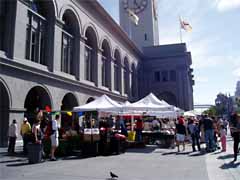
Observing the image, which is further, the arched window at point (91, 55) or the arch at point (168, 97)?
the arch at point (168, 97)

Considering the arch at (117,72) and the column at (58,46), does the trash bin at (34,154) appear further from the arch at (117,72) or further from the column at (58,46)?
the arch at (117,72)

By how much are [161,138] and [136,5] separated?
4340cm

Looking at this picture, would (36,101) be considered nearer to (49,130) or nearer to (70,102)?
(70,102)

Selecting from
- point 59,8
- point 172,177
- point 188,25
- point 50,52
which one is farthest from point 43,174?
point 188,25

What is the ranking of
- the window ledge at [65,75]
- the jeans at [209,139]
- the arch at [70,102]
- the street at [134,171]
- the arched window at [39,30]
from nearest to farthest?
1. the street at [134,171]
2. the jeans at [209,139]
3. the arched window at [39,30]
4. the window ledge at [65,75]
5. the arch at [70,102]

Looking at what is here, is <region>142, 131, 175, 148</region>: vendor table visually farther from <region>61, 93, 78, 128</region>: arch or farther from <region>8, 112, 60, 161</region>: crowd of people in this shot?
<region>61, 93, 78, 128</region>: arch

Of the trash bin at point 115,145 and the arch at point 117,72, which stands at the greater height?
the arch at point 117,72

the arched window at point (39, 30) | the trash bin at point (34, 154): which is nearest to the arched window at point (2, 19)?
the arched window at point (39, 30)

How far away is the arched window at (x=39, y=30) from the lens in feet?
62.7

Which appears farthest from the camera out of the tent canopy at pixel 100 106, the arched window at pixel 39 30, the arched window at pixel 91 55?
the arched window at pixel 91 55

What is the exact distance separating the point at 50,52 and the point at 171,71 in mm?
32817

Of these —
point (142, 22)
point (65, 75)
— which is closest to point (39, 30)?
point (65, 75)

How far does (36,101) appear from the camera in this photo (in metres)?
21.3

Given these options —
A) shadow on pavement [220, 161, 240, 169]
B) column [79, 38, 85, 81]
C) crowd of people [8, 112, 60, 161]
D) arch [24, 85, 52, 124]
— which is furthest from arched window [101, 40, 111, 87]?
shadow on pavement [220, 161, 240, 169]
